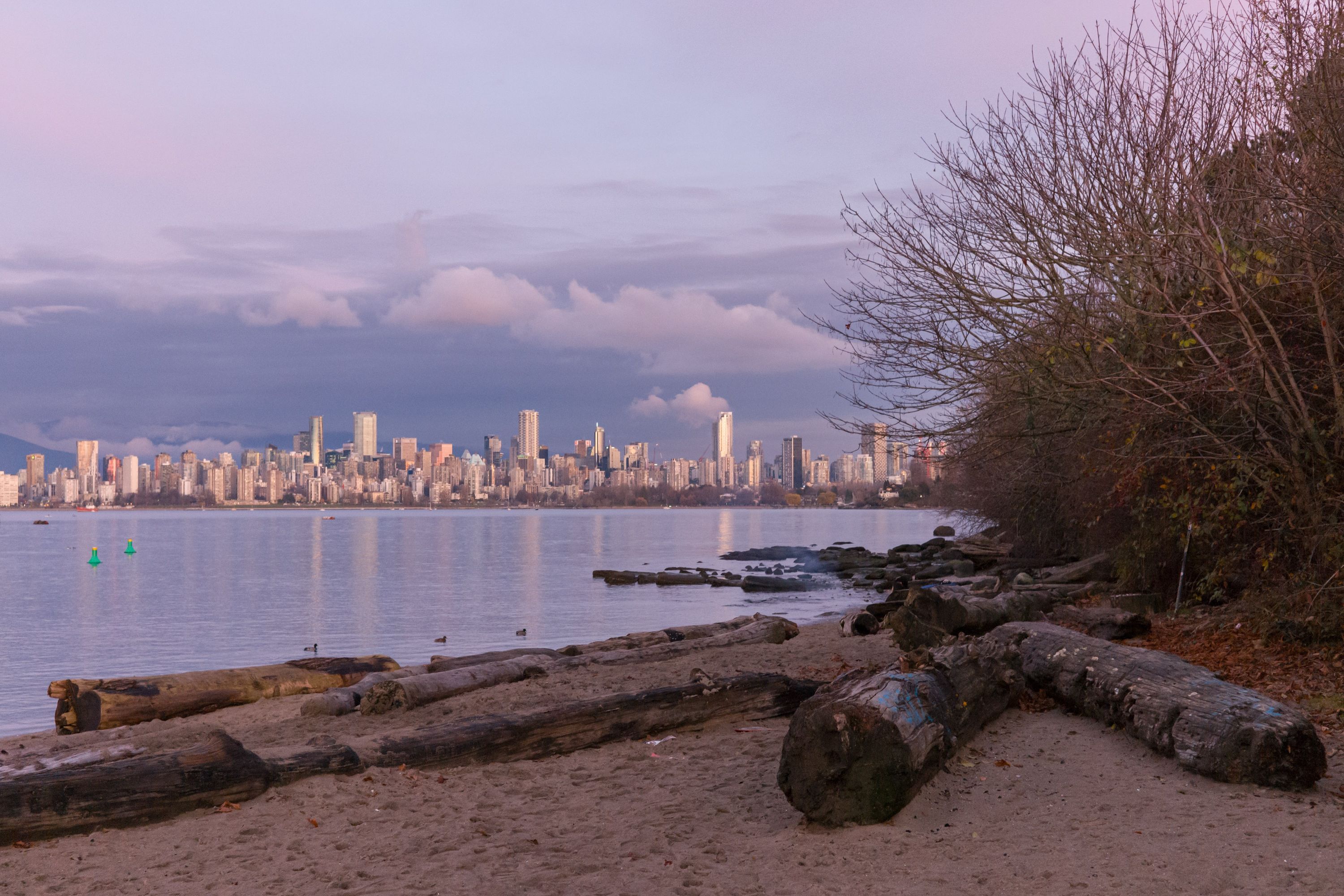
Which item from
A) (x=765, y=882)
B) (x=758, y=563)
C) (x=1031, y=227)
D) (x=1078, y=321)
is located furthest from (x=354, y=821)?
(x=758, y=563)

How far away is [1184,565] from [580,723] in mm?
10632

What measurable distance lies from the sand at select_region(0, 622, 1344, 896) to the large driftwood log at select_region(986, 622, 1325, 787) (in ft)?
0.49

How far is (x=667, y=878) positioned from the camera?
5.87m

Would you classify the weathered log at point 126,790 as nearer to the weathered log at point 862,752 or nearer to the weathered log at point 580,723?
the weathered log at point 580,723

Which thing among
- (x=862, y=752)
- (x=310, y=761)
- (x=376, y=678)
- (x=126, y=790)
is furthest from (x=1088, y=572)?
(x=126, y=790)

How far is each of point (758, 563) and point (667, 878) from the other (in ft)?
164

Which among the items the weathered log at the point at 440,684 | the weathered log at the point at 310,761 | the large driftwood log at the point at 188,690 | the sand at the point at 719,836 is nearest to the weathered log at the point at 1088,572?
the weathered log at the point at 440,684

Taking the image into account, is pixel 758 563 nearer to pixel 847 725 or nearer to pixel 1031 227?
pixel 1031 227

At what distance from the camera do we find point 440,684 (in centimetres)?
1220

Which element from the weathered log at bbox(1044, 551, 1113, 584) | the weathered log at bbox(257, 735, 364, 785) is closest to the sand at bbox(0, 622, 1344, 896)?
the weathered log at bbox(257, 735, 364, 785)

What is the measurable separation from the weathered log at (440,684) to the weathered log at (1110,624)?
7.73m

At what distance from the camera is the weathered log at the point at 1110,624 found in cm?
1337

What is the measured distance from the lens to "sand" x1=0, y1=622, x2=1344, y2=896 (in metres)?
5.68

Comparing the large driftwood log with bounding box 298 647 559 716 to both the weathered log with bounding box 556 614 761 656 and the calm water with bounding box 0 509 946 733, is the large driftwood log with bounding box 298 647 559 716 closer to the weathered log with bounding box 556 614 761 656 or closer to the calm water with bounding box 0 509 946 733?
Result: the weathered log with bounding box 556 614 761 656
